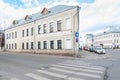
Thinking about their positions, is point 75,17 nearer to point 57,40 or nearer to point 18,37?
point 57,40

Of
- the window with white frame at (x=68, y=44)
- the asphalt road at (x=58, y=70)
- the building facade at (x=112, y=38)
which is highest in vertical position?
the building facade at (x=112, y=38)

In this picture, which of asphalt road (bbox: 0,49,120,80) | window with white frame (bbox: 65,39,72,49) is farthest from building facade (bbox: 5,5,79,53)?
asphalt road (bbox: 0,49,120,80)

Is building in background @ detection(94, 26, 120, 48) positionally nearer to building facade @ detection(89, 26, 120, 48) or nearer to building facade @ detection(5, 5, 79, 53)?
building facade @ detection(89, 26, 120, 48)

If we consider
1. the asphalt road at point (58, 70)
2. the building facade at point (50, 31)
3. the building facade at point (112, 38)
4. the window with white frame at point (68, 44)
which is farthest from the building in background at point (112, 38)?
the asphalt road at point (58, 70)

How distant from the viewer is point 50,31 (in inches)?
1636

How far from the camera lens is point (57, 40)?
39.5m

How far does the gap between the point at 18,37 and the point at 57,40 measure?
60.5 feet

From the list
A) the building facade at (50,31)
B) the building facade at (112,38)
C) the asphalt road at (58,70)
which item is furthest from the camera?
the building facade at (112,38)

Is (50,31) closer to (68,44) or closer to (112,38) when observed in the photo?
Result: (68,44)

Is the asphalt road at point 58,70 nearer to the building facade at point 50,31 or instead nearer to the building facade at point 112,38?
the building facade at point 50,31

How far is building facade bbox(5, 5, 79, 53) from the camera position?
36.1m

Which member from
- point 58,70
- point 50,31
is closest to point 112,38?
point 50,31

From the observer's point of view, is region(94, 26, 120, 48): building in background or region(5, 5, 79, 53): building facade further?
region(94, 26, 120, 48): building in background

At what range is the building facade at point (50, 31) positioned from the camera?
1422 inches
